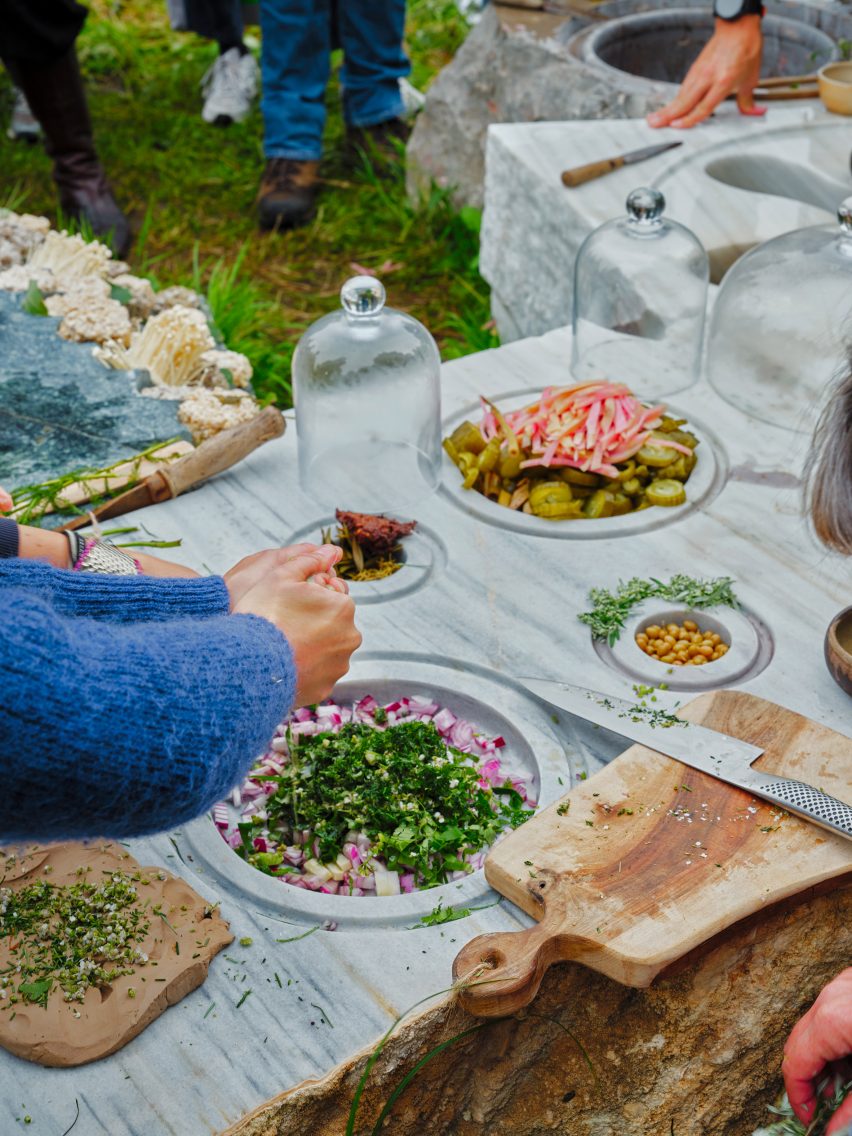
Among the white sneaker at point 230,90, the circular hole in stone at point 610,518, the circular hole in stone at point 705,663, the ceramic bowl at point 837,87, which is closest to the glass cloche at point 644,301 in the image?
the circular hole in stone at point 610,518

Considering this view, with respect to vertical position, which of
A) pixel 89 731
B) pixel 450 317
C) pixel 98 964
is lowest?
pixel 450 317

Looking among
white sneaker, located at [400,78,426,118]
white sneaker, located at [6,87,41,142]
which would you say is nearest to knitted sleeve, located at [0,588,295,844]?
white sneaker, located at [400,78,426,118]

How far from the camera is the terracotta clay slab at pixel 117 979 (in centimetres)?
146

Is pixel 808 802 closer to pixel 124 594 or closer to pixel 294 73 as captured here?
pixel 124 594

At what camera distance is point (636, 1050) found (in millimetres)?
1662

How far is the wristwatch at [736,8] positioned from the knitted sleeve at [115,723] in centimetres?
305

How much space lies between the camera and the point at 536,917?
1.61 meters

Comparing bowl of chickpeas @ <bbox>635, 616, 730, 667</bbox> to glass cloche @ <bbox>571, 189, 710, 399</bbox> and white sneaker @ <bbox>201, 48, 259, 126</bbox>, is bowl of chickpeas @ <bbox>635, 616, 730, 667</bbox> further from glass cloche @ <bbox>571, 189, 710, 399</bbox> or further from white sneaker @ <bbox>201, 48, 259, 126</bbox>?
white sneaker @ <bbox>201, 48, 259, 126</bbox>

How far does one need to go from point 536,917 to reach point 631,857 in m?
0.15

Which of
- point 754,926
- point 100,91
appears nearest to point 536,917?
point 754,926

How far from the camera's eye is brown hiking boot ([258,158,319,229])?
208 inches

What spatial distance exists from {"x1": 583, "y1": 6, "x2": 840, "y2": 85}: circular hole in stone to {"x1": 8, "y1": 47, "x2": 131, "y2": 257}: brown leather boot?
199cm

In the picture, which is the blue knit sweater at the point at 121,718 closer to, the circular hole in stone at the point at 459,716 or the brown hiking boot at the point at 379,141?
the circular hole in stone at the point at 459,716

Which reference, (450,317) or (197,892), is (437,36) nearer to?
(450,317)
